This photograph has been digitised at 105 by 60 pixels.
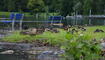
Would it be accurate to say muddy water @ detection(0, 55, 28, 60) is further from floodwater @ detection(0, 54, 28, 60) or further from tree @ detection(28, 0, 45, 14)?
tree @ detection(28, 0, 45, 14)

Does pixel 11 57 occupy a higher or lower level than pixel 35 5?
lower

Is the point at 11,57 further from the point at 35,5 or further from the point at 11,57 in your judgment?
the point at 35,5

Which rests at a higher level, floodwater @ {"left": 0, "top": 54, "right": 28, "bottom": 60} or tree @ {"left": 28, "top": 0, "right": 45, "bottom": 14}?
tree @ {"left": 28, "top": 0, "right": 45, "bottom": 14}

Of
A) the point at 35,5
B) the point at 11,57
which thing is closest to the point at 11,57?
the point at 11,57

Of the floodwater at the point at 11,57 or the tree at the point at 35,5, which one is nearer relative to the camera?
the floodwater at the point at 11,57

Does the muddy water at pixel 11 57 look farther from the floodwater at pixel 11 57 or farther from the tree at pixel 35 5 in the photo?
the tree at pixel 35 5

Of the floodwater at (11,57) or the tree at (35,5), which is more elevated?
the tree at (35,5)

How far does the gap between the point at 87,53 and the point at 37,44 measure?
11.4 m

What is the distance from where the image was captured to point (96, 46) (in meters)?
10.6

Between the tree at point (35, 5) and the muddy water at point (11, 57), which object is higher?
the tree at point (35, 5)

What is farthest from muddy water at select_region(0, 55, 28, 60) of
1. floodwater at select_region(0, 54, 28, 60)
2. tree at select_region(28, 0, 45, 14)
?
tree at select_region(28, 0, 45, 14)

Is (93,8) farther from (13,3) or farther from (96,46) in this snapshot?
(96,46)

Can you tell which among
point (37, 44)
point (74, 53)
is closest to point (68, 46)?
point (74, 53)

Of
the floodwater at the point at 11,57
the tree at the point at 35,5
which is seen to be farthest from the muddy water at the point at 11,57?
the tree at the point at 35,5
